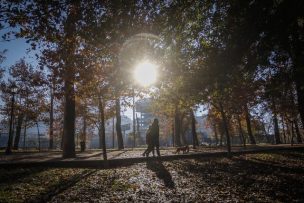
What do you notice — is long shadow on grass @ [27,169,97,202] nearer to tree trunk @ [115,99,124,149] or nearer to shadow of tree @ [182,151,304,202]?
shadow of tree @ [182,151,304,202]

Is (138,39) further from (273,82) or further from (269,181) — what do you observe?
(269,181)

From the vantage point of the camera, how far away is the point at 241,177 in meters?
10.7

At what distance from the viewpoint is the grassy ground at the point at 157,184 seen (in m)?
7.86

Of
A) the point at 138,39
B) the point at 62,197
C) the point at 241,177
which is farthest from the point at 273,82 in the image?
the point at 62,197

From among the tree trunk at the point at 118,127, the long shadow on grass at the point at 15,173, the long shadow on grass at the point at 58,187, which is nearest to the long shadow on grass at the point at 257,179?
the long shadow on grass at the point at 58,187

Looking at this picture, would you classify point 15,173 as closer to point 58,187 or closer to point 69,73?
point 58,187

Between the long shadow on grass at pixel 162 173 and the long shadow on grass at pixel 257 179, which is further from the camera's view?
the long shadow on grass at pixel 162 173

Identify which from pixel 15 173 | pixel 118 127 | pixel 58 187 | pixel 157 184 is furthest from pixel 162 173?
pixel 118 127

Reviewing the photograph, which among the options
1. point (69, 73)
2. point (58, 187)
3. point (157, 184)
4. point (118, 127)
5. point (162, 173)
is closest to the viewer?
point (58, 187)

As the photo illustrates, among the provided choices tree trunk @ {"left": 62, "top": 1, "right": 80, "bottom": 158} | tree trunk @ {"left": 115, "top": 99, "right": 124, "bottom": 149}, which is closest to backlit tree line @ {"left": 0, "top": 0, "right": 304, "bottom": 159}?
tree trunk @ {"left": 62, "top": 1, "right": 80, "bottom": 158}

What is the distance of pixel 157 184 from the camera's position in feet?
32.0

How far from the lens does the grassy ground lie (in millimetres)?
7855

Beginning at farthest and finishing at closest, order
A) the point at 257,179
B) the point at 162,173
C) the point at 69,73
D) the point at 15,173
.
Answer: the point at 69,73
the point at 162,173
the point at 15,173
the point at 257,179

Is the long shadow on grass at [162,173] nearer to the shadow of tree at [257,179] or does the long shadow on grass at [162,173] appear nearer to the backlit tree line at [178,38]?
the shadow of tree at [257,179]
